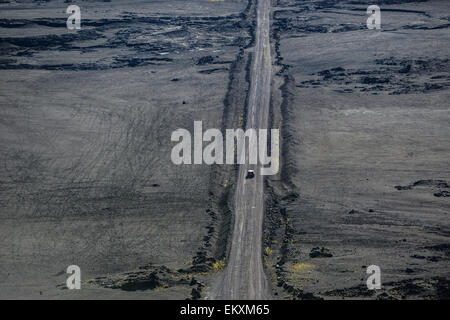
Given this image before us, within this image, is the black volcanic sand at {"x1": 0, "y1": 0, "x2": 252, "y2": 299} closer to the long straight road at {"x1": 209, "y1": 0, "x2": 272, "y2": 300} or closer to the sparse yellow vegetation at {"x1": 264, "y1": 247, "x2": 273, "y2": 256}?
the long straight road at {"x1": 209, "y1": 0, "x2": 272, "y2": 300}

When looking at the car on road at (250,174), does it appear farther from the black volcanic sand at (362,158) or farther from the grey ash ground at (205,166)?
the black volcanic sand at (362,158)

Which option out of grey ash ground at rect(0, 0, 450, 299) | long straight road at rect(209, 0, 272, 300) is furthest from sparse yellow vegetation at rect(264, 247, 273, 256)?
grey ash ground at rect(0, 0, 450, 299)

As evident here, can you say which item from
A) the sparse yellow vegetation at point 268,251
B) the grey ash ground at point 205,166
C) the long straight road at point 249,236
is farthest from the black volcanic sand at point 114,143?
the sparse yellow vegetation at point 268,251

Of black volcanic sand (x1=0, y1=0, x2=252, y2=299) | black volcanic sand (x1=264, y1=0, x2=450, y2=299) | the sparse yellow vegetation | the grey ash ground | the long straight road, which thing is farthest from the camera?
the sparse yellow vegetation

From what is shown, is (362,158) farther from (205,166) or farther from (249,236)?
(249,236)

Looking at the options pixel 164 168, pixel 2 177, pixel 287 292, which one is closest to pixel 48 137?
pixel 2 177
